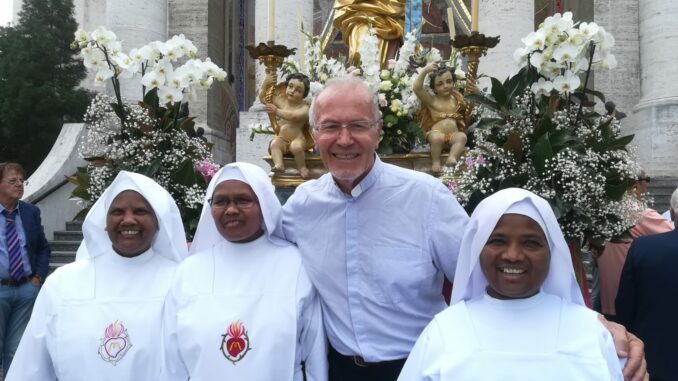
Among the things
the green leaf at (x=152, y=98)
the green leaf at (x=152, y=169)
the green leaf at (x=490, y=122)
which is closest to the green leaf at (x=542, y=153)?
the green leaf at (x=490, y=122)

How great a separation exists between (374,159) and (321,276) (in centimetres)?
55

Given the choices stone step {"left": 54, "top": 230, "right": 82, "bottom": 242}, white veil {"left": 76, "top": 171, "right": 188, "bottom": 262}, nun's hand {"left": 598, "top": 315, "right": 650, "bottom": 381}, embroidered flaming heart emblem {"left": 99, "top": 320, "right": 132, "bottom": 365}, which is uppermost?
white veil {"left": 76, "top": 171, "right": 188, "bottom": 262}

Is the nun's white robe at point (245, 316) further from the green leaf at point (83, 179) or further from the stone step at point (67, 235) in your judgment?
the stone step at point (67, 235)

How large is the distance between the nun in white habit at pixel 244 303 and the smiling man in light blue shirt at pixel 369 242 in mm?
104

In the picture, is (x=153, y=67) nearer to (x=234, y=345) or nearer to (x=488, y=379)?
(x=234, y=345)

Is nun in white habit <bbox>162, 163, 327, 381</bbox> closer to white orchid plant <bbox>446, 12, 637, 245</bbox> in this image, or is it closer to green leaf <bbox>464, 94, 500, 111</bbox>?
white orchid plant <bbox>446, 12, 637, 245</bbox>

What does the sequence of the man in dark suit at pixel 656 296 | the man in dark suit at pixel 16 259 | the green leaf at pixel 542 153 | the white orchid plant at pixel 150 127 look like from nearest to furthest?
the green leaf at pixel 542 153 < the man in dark suit at pixel 656 296 < the white orchid plant at pixel 150 127 < the man in dark suit at pixel 16 259

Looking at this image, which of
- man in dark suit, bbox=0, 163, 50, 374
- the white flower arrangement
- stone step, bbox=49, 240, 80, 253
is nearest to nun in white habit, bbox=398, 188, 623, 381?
the white flower arrangement

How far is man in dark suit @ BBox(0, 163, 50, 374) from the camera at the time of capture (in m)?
6.66

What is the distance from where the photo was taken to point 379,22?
8.41 metres

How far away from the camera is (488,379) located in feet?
8.10

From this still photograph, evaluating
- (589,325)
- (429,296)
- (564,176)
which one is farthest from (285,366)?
(564,176)

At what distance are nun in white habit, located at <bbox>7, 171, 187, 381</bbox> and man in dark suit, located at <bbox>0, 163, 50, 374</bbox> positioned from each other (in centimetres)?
348

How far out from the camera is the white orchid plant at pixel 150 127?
5379mm
